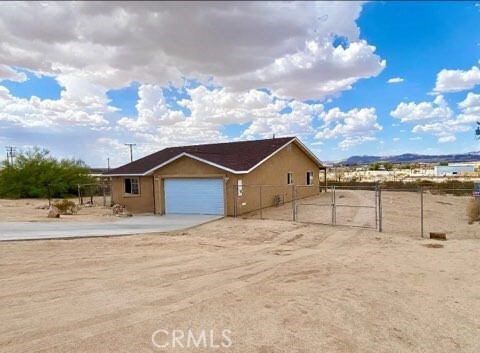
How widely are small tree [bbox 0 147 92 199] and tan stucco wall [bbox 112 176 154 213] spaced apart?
1543 cm

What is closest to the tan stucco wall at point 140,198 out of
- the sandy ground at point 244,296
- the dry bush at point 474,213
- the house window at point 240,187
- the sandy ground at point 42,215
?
the sandy ground at point 42,215

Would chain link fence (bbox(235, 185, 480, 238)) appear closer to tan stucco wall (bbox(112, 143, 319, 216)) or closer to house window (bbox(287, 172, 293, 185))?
tan stucco wall (bbox(112, 143, 319, 216))

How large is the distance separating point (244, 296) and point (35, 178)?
36.8 metres

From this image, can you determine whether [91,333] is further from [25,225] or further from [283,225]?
[25,225]

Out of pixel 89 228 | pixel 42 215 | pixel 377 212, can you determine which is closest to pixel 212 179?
pixel 89 228

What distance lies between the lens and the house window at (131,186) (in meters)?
24.2

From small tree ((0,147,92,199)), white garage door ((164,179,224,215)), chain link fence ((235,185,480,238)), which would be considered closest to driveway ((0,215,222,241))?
white garage door ((164,179,224,215))

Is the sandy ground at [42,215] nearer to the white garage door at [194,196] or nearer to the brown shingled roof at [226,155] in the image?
the brown shingled roof at [226,155]

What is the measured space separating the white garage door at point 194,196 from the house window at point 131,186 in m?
3.34

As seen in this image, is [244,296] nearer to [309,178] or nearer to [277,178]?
[277,178]

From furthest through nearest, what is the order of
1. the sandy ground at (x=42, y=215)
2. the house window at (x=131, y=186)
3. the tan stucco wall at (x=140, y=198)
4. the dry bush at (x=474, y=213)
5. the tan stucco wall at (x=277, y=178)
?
the house window at (x=131, y=186) < the tan stucco wall at (x=140, y=198) < the tan stucco wall at (x=277, y=178) < the sandy ground at (x=42, y=215) < the dry bush at (x=474, y=213)

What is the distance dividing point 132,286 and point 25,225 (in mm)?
11351

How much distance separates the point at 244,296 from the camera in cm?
684

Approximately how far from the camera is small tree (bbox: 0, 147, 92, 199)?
37.0 meters
